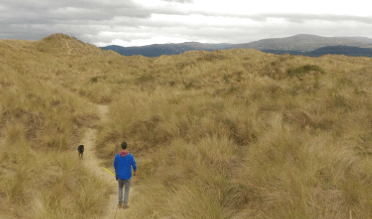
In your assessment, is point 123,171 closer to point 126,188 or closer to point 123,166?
point 123,166

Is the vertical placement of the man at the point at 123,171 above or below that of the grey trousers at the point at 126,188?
above

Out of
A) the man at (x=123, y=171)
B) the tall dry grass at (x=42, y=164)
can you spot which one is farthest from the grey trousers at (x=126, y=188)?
the tall dry grass at (x=42, y=164)

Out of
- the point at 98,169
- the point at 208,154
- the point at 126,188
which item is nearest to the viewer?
the point at 126,188

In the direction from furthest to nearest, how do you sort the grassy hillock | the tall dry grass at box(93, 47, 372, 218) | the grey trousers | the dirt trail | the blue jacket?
the blue jacket
the grey trousers
the dirt trail
the grassy hillock
the tall dry grass at box(93, 47, 372, 218)

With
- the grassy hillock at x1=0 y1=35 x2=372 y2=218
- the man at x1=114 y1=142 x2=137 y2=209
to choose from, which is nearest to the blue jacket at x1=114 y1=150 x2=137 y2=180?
the man at x1=114 y1=142 x2=137 y2=209

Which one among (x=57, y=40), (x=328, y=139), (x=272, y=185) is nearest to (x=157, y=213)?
(x=272, y=185)

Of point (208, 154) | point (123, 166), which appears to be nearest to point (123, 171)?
point (123, 166)

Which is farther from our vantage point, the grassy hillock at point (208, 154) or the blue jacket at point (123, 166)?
the blue jacket at point (123, 166)

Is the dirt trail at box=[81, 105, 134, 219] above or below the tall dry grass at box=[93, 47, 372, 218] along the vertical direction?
below

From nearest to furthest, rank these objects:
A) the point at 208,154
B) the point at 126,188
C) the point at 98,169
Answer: the point at 126,188 → the point at 208,154 → the point at 98,169

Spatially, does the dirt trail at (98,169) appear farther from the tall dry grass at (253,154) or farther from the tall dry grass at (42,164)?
the tall dry grass at (253,154)

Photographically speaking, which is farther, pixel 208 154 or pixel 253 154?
pixel 208 154

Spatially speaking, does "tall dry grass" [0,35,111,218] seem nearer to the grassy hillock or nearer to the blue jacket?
the grassy hillock

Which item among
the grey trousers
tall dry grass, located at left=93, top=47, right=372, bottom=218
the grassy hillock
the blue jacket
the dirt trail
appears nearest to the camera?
tall dry grass, located at left=93, top=47, right=372, bottom=218
